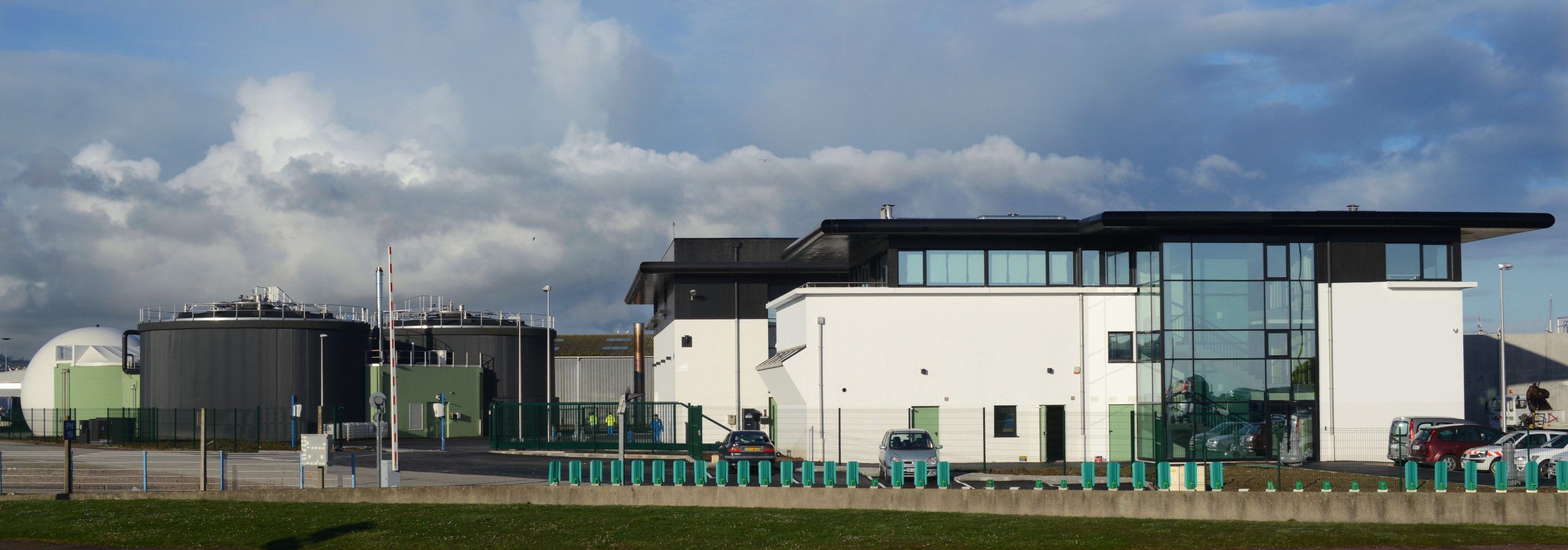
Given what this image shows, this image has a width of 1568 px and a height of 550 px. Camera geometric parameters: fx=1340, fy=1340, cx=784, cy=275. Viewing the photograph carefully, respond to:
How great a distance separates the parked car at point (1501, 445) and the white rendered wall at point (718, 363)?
26462mm

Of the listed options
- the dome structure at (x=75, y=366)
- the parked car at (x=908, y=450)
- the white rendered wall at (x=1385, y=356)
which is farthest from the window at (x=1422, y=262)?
the dome structure at (x=75, y=366)

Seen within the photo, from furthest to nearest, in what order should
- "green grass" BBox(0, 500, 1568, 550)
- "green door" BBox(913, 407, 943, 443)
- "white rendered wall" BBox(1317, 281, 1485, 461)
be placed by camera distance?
"green door" BBox(913, 407, 943, 443), "white rendered wall" BBox(1317, 281, 1485, 461), "green grass" BBox(0, 500, 1568, 550)

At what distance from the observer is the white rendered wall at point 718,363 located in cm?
5316

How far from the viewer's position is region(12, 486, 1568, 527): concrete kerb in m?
24.0

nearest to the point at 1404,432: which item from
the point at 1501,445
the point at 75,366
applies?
the point at 1501,445

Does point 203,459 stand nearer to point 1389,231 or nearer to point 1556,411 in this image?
point 1389,231

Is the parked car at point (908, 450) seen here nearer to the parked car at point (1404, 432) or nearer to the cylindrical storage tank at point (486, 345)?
the parked car at point (1404, 432)

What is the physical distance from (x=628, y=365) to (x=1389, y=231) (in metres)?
50.5

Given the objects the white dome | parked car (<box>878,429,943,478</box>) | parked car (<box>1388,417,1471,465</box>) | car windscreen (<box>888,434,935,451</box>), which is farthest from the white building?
the white dome

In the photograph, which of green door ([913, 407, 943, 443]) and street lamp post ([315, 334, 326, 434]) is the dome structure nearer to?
street lamp post ([315, 334, 326, 434])

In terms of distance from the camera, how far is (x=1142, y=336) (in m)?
39.8

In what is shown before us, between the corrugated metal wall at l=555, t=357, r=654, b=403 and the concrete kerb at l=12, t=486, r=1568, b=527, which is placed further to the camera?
the corrugated metal wall at l=555, t=357, r=654, b=403

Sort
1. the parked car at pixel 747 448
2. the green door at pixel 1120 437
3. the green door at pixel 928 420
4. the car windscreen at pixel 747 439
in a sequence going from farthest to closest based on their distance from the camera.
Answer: the green door at pixel 928 420 < the green door at pixel 1120 437 < the car windscreen at pixel 747 439 < the parked car at pixel 747 448

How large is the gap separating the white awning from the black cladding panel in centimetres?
2751
